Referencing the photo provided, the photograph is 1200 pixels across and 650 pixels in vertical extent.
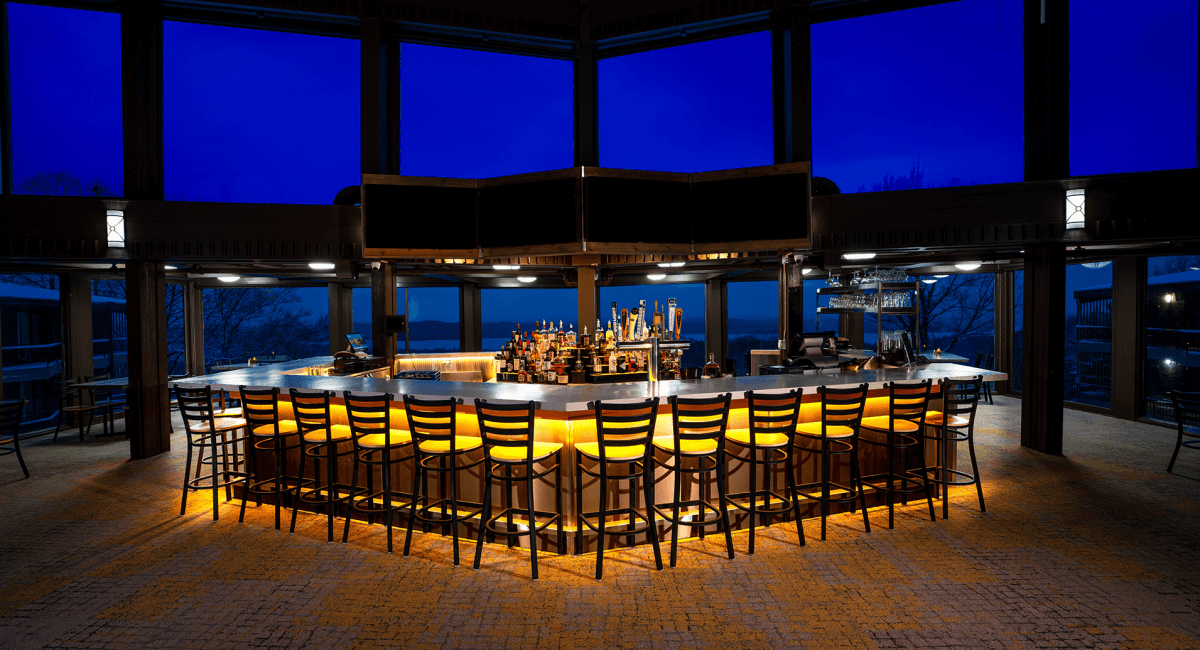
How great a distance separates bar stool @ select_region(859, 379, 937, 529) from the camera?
474 cm

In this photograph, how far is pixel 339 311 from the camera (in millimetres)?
12359

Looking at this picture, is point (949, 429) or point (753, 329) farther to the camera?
point (753, 329)

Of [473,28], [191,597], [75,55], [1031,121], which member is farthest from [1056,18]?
[75,55]

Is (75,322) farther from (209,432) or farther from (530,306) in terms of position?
→ (530,306)

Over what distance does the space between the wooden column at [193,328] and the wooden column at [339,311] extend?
277 centimetres

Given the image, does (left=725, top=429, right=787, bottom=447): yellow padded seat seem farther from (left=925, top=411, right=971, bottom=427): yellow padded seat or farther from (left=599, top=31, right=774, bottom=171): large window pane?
(left=599, top=31, right=774, bottom=171): large window pane

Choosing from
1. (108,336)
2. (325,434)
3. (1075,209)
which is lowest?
(325,434)

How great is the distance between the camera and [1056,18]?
6805mm

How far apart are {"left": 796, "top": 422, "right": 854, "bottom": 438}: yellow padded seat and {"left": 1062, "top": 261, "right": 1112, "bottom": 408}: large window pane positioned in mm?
7505

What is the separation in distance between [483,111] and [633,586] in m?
15.1

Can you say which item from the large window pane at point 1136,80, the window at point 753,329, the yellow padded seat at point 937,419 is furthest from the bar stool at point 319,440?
the window at point 753,329

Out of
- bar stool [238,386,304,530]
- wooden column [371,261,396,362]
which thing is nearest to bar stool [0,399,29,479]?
bar stool [238,386,304,530]

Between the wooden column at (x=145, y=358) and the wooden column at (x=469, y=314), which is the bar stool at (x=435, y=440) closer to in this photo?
the wooden column at (x=145, y=358)

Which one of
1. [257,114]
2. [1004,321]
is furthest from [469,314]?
[257,114]
